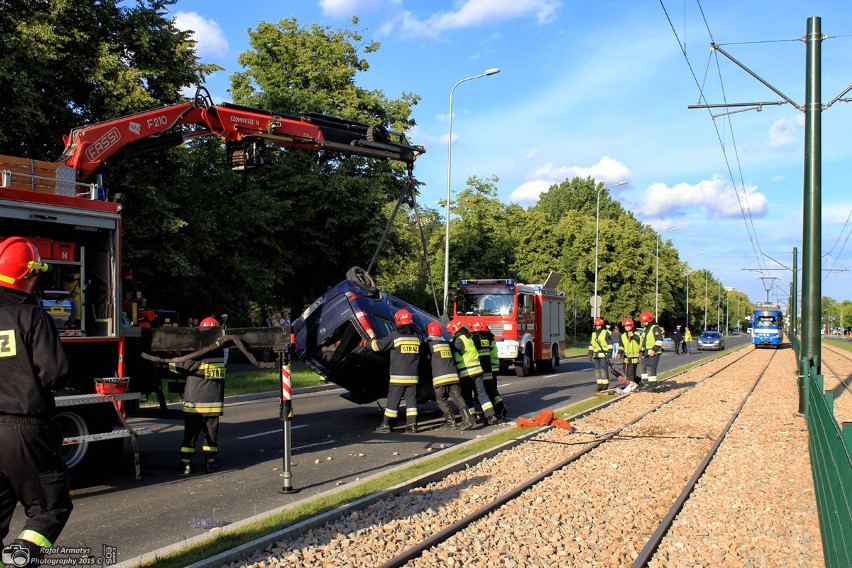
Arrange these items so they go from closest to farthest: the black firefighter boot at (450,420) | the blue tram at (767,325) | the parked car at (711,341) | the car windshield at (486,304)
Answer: the black firefighter boot at (450,420)
the car windshield at (486,304)
the parked car at (711,341)
the blue tram at (767,325)

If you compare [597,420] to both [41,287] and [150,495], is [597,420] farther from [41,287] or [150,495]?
[41,287]

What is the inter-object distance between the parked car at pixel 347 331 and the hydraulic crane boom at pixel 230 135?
204 centimetres

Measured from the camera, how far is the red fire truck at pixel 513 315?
22969mm

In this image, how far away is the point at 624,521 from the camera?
22.1 feet

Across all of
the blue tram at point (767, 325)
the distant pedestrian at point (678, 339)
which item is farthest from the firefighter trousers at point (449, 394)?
the blue tram at point (767, 325)

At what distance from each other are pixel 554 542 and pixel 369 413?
828 centimetres

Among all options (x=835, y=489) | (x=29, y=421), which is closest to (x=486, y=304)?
(x=835, y=489)

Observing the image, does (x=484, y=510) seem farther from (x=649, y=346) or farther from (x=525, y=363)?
(x=525, y=363)

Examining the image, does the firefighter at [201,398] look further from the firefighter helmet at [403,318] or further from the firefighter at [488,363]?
the firefighter at [488,363]

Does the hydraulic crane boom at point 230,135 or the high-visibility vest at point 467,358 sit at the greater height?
the hydraulic crane boom at point 230,135

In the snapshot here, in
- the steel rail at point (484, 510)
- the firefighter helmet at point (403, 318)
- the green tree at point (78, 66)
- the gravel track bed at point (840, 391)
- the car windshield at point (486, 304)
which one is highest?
the green tree at point (78, 66)

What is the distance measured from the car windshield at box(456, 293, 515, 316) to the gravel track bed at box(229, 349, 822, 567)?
11.6 meters

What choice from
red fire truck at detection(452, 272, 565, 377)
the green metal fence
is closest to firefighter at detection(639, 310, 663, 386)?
red fire truck at detection(452, 272, 565, 377)

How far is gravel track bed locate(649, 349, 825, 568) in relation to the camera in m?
5.92
